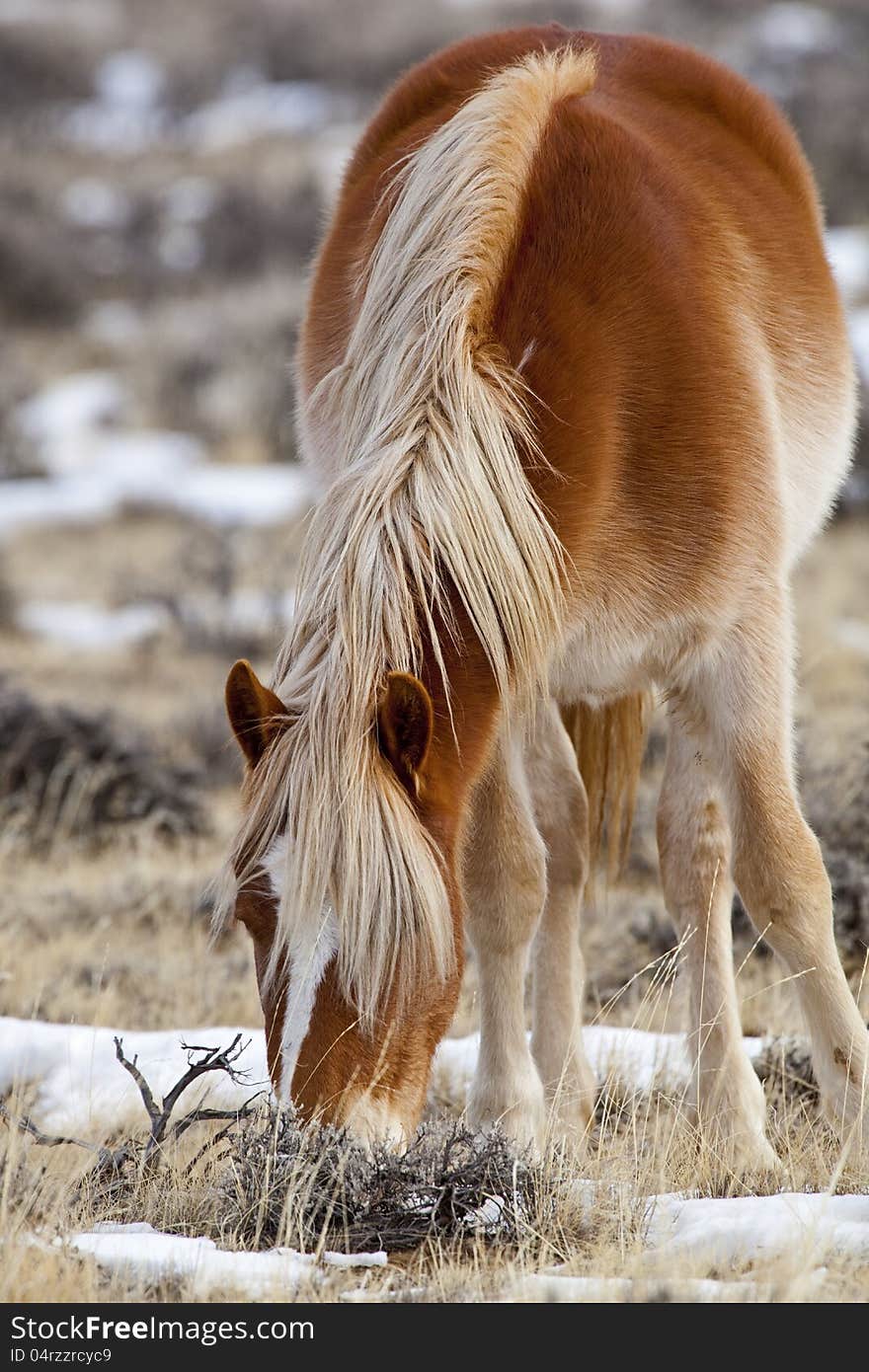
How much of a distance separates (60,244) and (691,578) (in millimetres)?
19046

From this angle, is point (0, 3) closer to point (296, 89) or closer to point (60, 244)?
point (296, 89)

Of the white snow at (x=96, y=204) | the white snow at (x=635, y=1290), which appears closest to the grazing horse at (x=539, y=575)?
the white snow at (x=635, y=1290)

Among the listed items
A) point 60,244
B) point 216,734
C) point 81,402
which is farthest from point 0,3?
point 216,734

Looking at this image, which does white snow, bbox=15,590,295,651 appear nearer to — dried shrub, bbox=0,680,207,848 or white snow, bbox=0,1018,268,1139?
dried shrub, bbox=0,680,207,848

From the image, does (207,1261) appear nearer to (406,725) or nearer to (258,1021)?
(406,725)

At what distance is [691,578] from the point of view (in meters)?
2.89

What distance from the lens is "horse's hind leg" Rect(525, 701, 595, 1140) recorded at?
11.5 ft

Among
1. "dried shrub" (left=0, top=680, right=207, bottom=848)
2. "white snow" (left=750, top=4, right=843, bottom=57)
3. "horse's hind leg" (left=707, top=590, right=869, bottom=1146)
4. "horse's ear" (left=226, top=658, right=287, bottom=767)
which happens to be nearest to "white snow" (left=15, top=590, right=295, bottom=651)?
"dried shrub" (left=0, top=680, right=207, bottom=848)

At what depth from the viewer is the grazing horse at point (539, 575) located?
231 centimetres

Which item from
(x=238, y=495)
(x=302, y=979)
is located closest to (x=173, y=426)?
(x=238, y=495)

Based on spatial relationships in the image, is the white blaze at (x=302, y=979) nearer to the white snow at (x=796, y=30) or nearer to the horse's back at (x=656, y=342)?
the horse's back at (x=656, y=342)

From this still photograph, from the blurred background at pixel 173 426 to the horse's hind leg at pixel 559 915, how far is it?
0.62 meters

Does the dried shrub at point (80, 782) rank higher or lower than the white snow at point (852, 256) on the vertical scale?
lower

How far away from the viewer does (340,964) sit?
225 cm
